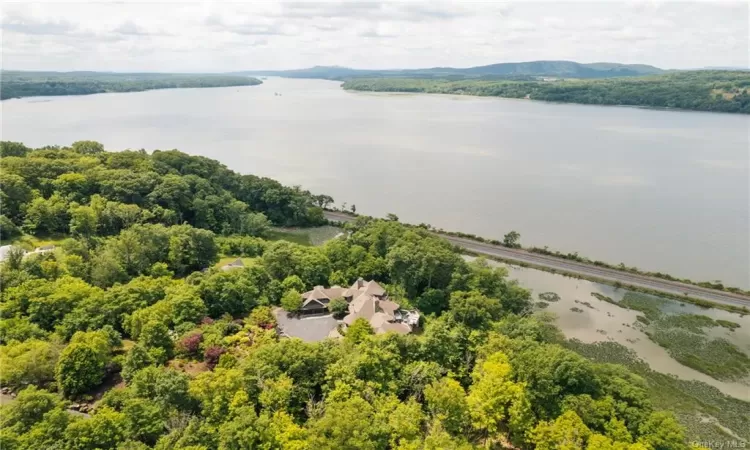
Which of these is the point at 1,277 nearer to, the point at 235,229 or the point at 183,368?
the point at 183,368

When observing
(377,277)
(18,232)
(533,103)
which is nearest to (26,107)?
(18,232)

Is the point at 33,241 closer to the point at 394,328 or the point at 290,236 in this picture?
the point at 290,236

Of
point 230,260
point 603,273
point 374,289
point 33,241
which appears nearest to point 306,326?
point 374,289

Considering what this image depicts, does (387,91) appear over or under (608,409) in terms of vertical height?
over

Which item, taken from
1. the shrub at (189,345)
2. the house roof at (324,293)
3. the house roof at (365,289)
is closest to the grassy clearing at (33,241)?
the shrub at (189,345)

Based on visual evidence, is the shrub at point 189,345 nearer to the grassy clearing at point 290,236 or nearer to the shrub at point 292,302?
the shrub at point 292,302

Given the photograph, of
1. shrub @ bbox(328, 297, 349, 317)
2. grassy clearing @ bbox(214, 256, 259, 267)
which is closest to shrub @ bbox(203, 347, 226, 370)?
shrub @ bbox(328, 297, 349, 317)

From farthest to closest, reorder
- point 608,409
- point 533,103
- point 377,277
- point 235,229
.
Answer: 1. point 533,103
2. point 235,229
3. point 377,277
4. point 608,409
